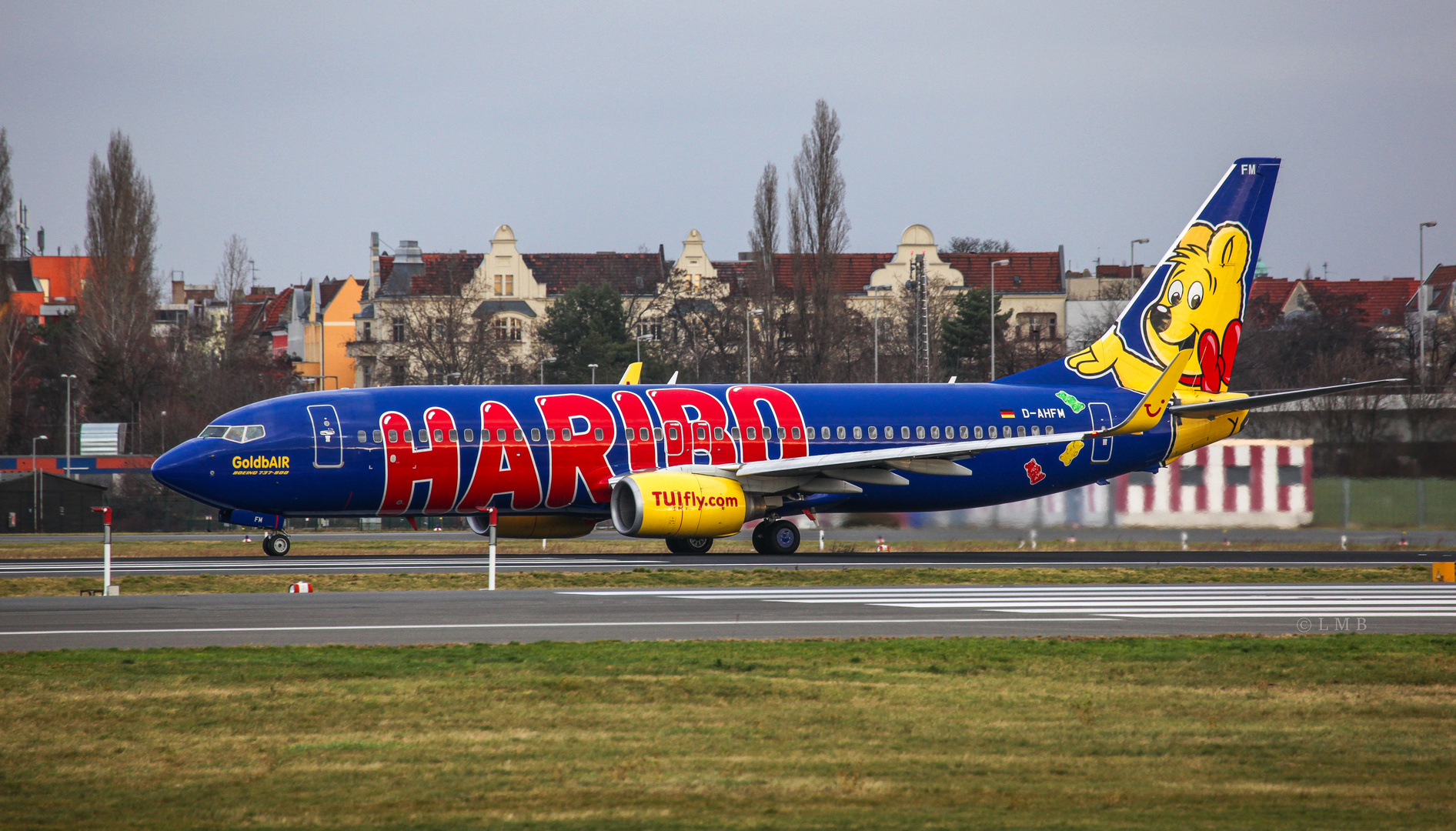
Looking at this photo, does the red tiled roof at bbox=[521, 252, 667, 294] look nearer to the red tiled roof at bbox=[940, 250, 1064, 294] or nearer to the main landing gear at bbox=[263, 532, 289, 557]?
the red tiled roof at bbox=[940, 250, 1064, 294]

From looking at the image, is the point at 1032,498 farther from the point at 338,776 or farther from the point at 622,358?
the point at 622,358

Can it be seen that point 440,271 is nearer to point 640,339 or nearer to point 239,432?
point 640,339

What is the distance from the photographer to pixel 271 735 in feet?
33.4

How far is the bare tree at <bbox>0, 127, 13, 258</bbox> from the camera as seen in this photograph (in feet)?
245

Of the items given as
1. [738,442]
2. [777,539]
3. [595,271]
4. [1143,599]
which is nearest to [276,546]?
[738,442]

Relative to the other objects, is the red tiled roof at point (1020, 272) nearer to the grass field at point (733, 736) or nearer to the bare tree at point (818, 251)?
the bare tree at point (818, 251)

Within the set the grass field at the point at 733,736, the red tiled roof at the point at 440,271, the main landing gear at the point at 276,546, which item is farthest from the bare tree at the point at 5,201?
the grass field at the point at 733,736

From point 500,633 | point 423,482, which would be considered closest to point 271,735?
point 500,633

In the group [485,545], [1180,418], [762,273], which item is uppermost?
[762,273]

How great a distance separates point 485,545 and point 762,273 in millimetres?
40335

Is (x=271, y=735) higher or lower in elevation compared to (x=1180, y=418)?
lower

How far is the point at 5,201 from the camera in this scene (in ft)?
249

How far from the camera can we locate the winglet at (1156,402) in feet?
96.5

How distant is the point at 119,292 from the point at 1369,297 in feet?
291
